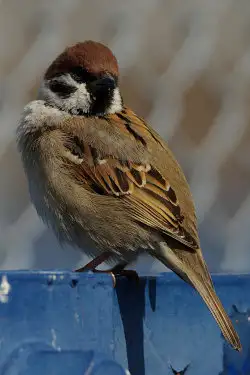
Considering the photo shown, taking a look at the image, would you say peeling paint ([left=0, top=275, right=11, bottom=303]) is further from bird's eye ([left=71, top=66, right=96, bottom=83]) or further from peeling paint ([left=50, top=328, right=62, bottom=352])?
bird's eye ([left=71, top=66, right=96, bottom=83])

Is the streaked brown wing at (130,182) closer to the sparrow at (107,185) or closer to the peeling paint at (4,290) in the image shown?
the sparrow at (107,185)

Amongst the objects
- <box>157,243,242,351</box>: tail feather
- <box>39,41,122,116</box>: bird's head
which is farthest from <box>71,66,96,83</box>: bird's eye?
<box>157,243,242,351</box>: tail feather

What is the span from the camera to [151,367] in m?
1.29

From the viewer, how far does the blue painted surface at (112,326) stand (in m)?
1.14

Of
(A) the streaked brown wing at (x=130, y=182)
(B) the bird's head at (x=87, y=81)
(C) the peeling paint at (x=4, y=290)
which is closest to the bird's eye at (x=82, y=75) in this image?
(B) the bird's head at (x=87, y=81)

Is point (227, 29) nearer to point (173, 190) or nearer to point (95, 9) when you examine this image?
point (95, 9)

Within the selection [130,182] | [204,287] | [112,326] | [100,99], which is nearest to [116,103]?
[100,99]

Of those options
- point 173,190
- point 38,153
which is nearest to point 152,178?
point 173,190

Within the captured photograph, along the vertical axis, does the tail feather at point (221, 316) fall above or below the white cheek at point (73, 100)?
above

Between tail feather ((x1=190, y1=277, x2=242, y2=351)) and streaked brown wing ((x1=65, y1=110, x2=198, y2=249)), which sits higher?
tail feather ((x1=190, y1=277, x2=242, y2=351))

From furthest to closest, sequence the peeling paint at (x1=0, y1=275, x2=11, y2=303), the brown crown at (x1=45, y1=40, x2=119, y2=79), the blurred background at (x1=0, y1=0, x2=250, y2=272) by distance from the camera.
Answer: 1. the blurred background at (x1=0, y1=0, x2=250, y2=272)
2. the brown crown at (x1=45, y1=40, x2=119, y2=79)
3. the peeling paint at (x1=0, y1=275, x2=11, y2=303)

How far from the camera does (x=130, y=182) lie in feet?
5.73

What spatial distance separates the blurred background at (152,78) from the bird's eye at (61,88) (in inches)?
5.0

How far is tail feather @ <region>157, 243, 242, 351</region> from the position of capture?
1356mm
